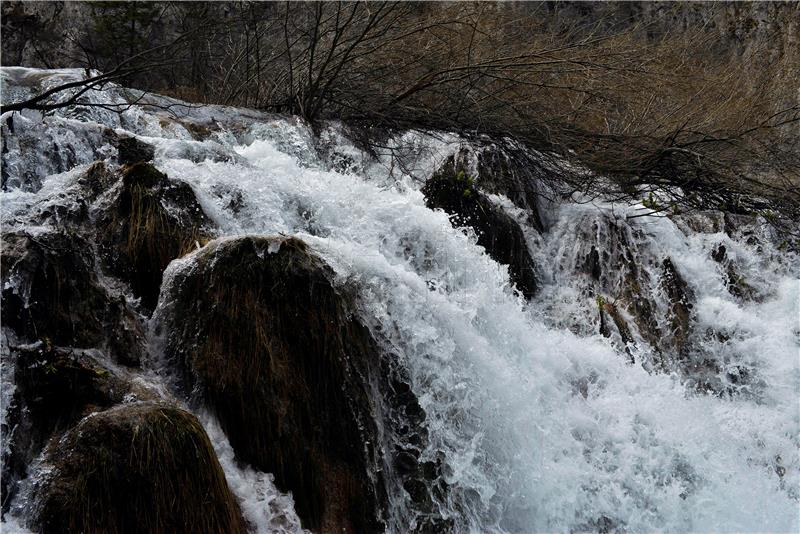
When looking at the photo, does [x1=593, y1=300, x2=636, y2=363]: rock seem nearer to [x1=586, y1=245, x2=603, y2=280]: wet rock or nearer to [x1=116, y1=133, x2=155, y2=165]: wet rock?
[x1=586, y1=245, x2=603, y2=280]: wet rock

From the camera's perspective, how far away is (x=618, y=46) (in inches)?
301

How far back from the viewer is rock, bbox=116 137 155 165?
4.77 m

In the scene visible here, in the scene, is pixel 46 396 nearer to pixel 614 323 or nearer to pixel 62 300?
pixel 62 300

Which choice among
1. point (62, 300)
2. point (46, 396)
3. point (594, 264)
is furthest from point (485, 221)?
point (46, 396)

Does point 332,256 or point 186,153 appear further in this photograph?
point 186,153

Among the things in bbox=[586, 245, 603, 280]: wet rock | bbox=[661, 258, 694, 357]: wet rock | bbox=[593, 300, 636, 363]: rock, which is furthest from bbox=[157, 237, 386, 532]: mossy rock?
bbox=[661, 258, 694, 357]: wet rock

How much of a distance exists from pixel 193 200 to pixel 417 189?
2.34 metres

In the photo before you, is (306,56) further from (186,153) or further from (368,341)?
(368,341)

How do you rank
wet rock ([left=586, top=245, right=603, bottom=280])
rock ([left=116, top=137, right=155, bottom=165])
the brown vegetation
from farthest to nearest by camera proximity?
the brown vegetation → wet rock ([left=586, top=245, right=603, bottom=280]) → rock ([left=116, top=137, right=155, bottom=165])

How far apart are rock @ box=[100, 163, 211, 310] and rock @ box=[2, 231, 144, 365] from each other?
269 mm

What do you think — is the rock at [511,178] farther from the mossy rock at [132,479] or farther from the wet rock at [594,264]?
the mossy rock at [132,479]

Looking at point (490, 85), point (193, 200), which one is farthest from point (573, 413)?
point (490, 85)

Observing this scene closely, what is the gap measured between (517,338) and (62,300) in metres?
2.36

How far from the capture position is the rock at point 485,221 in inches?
223
